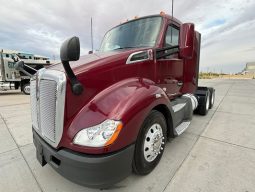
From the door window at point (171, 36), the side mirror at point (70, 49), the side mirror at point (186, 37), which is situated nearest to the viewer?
the side mirror at point (70, 49)

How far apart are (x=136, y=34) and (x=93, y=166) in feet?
7.44

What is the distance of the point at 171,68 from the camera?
308 cm

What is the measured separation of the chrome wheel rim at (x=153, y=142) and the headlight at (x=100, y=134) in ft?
2.11

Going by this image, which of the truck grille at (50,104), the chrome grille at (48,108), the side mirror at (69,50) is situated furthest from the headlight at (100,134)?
the side mirror at (69,50)

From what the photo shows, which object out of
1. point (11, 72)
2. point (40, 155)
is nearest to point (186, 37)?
point (40, 155)

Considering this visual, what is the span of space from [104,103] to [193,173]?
156cm

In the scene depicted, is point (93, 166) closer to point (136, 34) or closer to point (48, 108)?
point (48, 108)

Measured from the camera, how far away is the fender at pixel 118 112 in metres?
1.67

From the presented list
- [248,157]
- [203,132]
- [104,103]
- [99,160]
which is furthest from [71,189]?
[203,132]

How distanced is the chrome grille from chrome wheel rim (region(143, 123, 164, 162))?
112cm

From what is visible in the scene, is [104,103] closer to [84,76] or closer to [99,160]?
[84,76]

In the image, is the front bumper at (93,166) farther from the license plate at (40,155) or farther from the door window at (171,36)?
the door window at (171,36)

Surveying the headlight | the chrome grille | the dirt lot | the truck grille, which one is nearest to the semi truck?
the dirt lot

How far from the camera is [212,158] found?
8.61 feet
